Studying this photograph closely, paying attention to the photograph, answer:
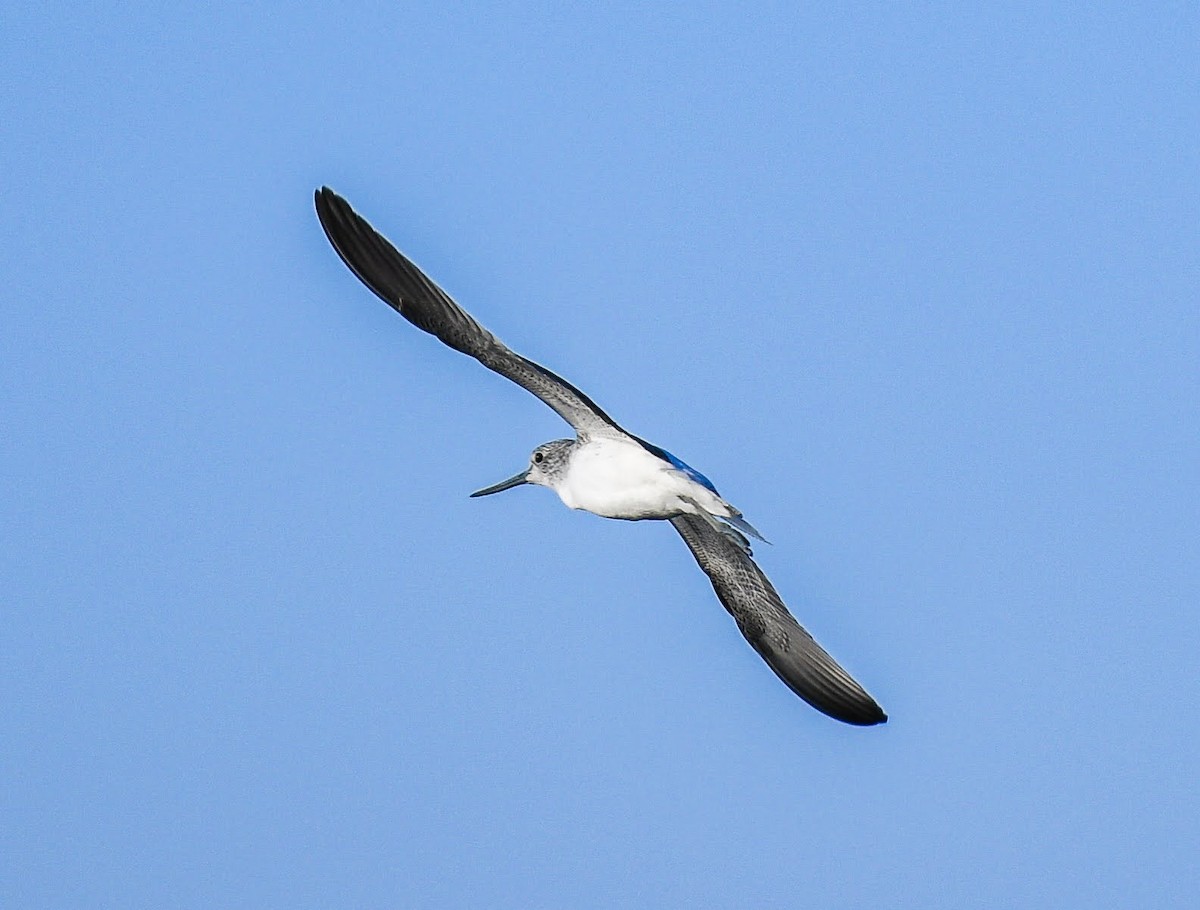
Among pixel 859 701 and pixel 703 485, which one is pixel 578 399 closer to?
pixel 703 485

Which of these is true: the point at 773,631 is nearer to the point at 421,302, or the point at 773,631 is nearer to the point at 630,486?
the point at 630,486

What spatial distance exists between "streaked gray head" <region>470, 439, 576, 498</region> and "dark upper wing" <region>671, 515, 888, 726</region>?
6.95ft

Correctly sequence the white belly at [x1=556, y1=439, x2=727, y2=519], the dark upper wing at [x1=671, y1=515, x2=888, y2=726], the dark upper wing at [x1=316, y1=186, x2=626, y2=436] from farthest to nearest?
the dark upper wing at [x1=671, y1=515, x2=888, y2=726] < the white belly at [x1=556, y1=439, x2=727, y2=519] < the dark upper wing at [x1=316, y1=186, x2=626, y2=436]

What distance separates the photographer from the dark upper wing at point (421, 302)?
70.3 ft

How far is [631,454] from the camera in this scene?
22188 millimetres

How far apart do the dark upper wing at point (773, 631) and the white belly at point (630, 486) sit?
261 centimetres

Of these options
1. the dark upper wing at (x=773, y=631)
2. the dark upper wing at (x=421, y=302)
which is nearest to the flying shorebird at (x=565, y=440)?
the dark upper wing at (x=421, y=302)

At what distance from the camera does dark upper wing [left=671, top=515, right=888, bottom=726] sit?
25078mm

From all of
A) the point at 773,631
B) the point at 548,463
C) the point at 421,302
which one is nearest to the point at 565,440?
the point at 548,463

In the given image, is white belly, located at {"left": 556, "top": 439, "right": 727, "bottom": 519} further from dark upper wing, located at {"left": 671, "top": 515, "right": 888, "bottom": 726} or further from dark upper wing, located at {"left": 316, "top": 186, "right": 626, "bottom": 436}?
Answer: dark upper wing, located at {"left": 671, "top": 515, "right": 888, "bottom": 726}

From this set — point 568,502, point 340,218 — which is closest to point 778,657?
point 568,502

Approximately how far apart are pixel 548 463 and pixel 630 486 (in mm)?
1604

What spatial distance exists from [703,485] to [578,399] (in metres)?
1.54

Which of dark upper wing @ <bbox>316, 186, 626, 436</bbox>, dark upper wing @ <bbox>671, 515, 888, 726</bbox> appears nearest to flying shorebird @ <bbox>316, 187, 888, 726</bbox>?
dark upper wing @ <bbox>316, 186, 626, 436</bbox>
